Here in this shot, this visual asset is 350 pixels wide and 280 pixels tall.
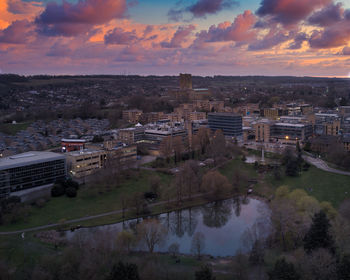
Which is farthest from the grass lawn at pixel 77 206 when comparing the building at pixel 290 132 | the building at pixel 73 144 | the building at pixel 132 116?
the building at pixel 132 116

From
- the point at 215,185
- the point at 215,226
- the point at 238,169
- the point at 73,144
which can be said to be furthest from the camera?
the point at 73,144

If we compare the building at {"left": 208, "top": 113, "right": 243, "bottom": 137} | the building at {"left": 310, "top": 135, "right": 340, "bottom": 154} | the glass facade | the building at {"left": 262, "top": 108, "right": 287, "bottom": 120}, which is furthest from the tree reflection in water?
the building at {"left": 262, "top": 108, "right": 287, "bottom": 120}

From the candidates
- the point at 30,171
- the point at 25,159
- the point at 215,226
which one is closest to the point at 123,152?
the point at 25,159

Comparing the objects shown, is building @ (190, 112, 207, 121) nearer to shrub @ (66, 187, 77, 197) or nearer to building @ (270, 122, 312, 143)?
building @ (270, 122, 312, 143)

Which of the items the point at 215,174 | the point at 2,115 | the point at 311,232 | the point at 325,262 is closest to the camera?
the point at 325,262

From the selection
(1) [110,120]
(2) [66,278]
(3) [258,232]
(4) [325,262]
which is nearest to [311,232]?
(4) [325,262]

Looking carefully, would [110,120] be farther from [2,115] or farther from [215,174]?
[215,174]

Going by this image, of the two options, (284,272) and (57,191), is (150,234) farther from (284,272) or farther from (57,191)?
(57,191)
